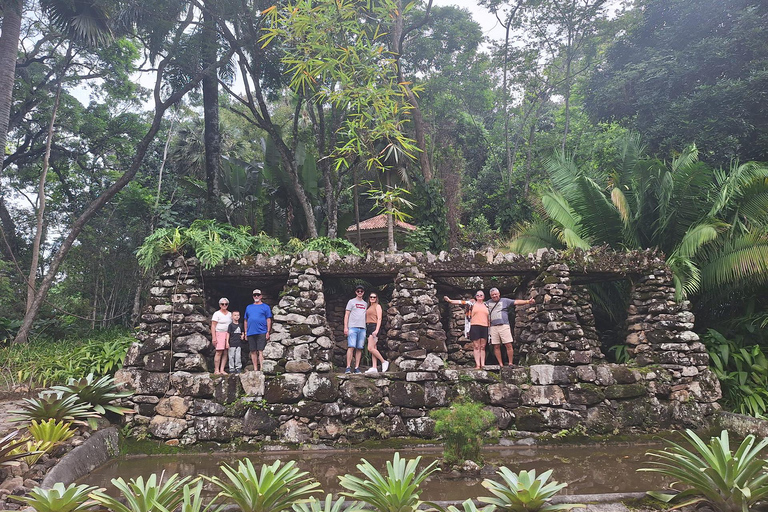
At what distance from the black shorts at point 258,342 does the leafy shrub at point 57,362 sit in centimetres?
278

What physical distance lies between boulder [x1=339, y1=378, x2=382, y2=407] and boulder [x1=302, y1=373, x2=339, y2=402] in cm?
12

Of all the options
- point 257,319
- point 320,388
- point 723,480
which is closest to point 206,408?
point 257,319

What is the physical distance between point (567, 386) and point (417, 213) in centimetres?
709

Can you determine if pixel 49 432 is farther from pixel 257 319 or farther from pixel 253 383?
pixel 257 319

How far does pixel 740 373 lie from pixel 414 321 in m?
4.88

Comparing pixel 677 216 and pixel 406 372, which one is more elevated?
pixel 677 216

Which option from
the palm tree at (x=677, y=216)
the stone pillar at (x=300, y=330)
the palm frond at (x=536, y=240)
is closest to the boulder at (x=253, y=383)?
the stone pillar at (x=300, y=330)

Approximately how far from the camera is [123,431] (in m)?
5.81

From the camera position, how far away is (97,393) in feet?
19.1

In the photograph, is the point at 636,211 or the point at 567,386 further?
the point at 636,211

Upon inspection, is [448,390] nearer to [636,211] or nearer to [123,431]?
[123,431]

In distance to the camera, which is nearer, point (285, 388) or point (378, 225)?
point (285, 388)

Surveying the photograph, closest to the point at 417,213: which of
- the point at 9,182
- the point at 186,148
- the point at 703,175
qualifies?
the point at 703,175

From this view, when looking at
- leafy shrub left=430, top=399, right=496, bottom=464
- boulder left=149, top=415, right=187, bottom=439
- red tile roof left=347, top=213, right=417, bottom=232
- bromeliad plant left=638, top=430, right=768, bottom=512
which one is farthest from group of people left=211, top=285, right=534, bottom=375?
red tile roof left=347, top=213, right=417, bottom=232
